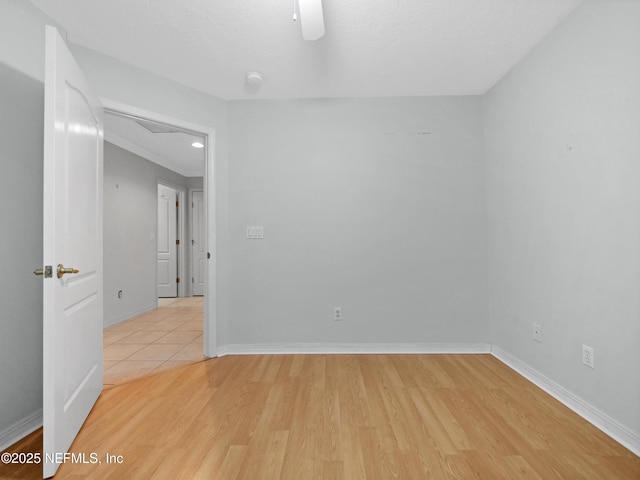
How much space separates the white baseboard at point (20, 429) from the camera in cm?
159

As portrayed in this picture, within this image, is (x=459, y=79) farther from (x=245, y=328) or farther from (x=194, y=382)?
(x=194, y=382)

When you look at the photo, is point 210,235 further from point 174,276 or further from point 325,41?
point 174,276

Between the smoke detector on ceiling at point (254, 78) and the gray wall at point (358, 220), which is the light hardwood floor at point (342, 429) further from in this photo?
the smoke detector on ceiling at point (254, 78)

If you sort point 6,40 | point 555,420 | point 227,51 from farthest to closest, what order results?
A: point 227,51 → point 555,420 → point 6,40

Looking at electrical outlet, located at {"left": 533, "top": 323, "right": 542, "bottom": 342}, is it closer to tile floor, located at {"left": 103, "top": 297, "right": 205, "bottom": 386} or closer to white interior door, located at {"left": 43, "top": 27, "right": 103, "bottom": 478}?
tile floor, located at {"left": 103, "top": 297, "right": 205, "bottom": 386}

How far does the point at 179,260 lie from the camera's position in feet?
21.0

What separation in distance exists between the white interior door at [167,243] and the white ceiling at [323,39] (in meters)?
4.05

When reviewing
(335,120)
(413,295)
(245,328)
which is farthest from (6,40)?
(413,295)

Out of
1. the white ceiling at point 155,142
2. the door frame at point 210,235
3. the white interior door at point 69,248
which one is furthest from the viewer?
the white ceiling at point 155,142

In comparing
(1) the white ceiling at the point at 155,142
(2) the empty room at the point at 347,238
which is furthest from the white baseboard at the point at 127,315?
(1) the white ceiling at the point at 155,142

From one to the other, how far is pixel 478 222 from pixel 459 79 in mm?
1265

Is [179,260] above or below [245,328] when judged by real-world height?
above

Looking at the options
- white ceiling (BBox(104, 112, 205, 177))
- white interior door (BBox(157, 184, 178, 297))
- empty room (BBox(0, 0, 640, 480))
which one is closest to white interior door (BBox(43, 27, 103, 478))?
empty room (BBox(0, 0, 640, 480))

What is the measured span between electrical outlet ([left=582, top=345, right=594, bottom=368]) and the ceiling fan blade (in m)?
2.39
